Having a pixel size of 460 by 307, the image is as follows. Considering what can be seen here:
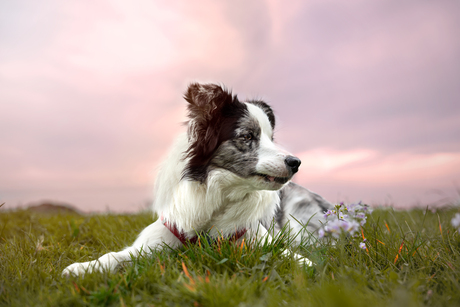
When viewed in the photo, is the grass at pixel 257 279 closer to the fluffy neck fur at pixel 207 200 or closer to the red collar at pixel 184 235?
the red collar at pixel 184 235

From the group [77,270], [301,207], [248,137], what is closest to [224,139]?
[248,137]

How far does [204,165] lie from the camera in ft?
10.4

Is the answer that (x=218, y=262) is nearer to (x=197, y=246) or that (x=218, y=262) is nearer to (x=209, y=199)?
(x=197, y=246)

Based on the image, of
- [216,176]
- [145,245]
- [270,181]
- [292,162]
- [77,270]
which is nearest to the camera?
[77,270]

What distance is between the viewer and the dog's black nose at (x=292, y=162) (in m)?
2.88

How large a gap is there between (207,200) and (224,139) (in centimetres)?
66

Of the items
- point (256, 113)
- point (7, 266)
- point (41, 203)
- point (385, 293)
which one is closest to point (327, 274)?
point (385, 293)

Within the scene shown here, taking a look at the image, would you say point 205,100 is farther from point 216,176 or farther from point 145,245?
point 145,245

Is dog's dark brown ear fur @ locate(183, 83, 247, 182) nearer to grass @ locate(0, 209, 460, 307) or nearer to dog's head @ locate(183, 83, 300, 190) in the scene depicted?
dog's head @ locate(183, 83, 300, 190)

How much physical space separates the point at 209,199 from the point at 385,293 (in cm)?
174

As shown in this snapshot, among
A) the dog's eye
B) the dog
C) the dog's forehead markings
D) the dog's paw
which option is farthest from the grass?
the dog's forehead markings

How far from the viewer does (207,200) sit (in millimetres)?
3199

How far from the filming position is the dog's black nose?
2875 millimetres

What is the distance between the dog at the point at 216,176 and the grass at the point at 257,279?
0.33m
